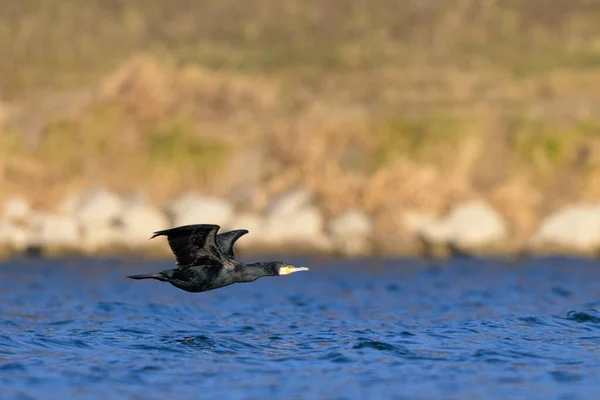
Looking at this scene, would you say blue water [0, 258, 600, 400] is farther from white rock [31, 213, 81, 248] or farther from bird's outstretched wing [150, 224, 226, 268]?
white rock [31, 213, 81, 248]

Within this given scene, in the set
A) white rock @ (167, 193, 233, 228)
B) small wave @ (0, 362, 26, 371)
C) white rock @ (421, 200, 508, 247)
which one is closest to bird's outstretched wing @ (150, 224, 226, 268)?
small wave @ (0, 362, 26, 371)

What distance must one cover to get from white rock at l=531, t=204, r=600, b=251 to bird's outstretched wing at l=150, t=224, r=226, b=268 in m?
28.4

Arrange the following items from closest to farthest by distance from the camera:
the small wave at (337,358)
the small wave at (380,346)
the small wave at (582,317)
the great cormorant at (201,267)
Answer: the small wave at (337,358), the small wave at (380,346), the great cormorant at (201,267), the small wave at (582,317)

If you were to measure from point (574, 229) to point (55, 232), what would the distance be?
63.2ft

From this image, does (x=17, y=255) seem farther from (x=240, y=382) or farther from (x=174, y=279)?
(x=240, y=382)

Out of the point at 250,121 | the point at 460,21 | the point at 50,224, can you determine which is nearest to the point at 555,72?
the point at 460,21

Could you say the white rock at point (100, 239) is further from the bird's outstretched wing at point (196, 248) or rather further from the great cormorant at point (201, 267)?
the bird's outstretched wing at point (196, 248)

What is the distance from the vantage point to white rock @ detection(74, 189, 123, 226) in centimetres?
4459

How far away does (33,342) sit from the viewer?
18578 millimetres

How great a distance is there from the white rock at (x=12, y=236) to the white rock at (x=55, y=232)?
0.37m

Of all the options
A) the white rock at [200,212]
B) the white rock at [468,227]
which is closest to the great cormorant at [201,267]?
the white rock at [200,212]

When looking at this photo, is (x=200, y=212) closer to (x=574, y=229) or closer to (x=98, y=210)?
(x=98, y=210)

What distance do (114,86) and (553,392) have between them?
44.9 meters

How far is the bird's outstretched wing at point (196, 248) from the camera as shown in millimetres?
18375
